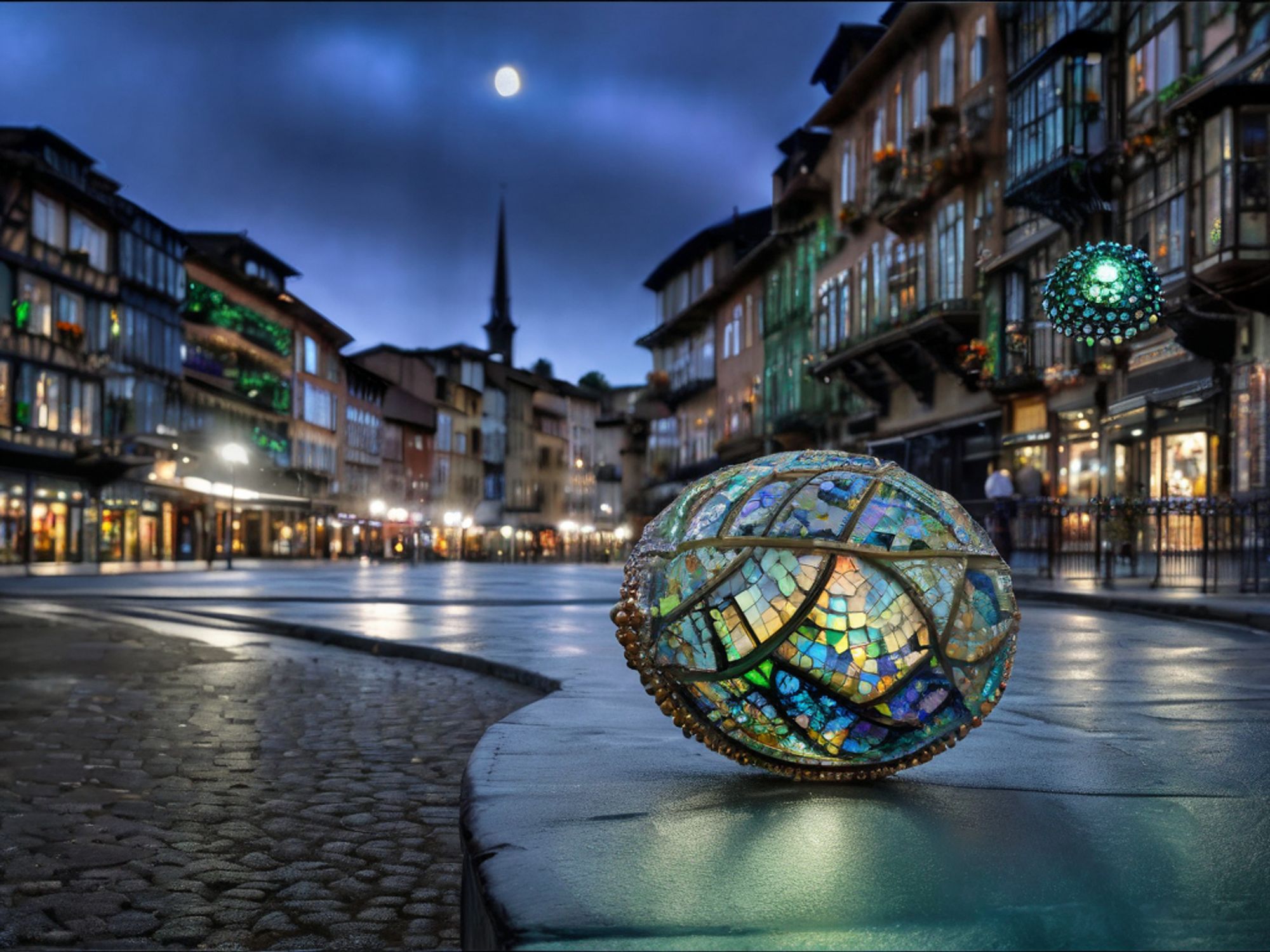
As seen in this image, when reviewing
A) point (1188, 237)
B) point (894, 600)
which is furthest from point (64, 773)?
point (1188, 237)

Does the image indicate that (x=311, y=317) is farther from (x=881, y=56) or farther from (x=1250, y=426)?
(x=1250, y=426)

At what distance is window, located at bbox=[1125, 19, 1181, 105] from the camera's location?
2320cm

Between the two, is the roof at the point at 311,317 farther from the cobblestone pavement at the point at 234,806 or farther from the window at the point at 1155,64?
the cobblestone pavement at the point at 234,806

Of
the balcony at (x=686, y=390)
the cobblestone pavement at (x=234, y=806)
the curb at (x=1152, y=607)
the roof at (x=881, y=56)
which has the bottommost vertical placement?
the cobblestone pavement at (x=234, y=806)

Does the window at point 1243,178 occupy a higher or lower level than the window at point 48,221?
lower

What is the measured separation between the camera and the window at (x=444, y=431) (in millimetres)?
92188

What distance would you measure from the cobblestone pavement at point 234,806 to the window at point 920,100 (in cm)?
2825

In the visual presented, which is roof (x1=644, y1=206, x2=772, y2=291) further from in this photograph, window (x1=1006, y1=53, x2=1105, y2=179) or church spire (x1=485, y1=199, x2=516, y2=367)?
church spire (x1=485, y1=199, x2=516, y2=367)

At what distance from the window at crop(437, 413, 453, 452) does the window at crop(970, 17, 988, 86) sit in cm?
6389

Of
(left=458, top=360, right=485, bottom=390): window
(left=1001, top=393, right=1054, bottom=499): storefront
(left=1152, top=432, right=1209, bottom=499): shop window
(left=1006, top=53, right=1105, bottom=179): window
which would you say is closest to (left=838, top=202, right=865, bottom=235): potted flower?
(left=1001, top=393, right=1054, bottom=499): storefront

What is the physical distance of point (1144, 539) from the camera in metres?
21.2

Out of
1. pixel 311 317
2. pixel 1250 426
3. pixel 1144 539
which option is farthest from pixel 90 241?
pixel 1250 426

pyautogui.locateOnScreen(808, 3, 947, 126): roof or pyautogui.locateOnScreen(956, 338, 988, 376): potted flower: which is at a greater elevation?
pyautogui.locateOnScreen(808, 3, 947, 126): roof

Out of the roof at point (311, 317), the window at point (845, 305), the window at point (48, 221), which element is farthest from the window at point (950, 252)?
the roof at point (311, 317)
